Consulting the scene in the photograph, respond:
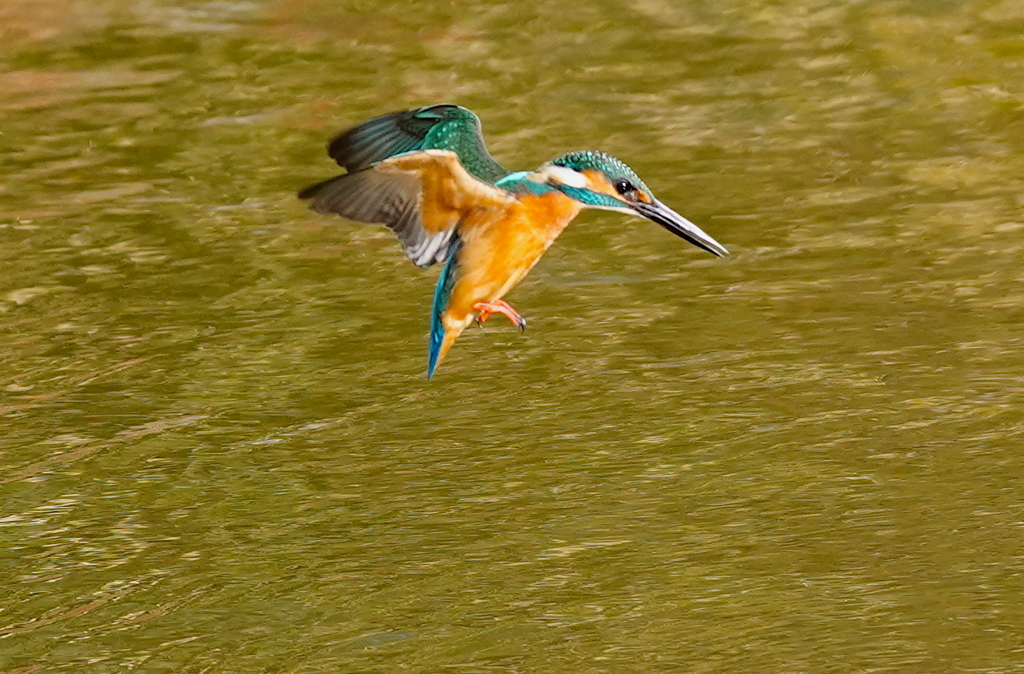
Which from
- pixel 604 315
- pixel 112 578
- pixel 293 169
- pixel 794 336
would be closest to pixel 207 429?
pixel 112 578

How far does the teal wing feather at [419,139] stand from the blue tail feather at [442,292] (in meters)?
0.17

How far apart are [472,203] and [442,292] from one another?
10.4 inches

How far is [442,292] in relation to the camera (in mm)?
3996

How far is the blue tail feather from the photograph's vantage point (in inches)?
154

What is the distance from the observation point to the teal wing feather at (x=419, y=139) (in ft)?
13.0

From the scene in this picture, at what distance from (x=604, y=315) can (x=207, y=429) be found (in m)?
1.23

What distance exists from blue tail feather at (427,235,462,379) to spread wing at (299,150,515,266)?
0.07ft


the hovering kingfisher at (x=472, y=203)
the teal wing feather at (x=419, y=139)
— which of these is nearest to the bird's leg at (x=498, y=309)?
the hovering kingfisher at (x=472, y=203)

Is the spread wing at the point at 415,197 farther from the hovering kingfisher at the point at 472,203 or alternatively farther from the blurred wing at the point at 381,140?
the blurred wing at the point at 381,140

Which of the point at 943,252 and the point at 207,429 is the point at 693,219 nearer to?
the point at 943,252

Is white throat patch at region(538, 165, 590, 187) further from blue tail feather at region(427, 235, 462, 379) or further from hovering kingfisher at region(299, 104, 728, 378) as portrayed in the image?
blue tail feather at region(427, 235, 462, 379)

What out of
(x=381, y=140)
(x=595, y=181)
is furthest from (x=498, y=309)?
(x=381, y=140)

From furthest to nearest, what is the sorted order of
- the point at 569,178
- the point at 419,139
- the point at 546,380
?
the point at 546,380
the point at 419,139
the point at 569,178

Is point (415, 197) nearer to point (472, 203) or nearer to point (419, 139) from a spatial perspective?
point (472, 203)
